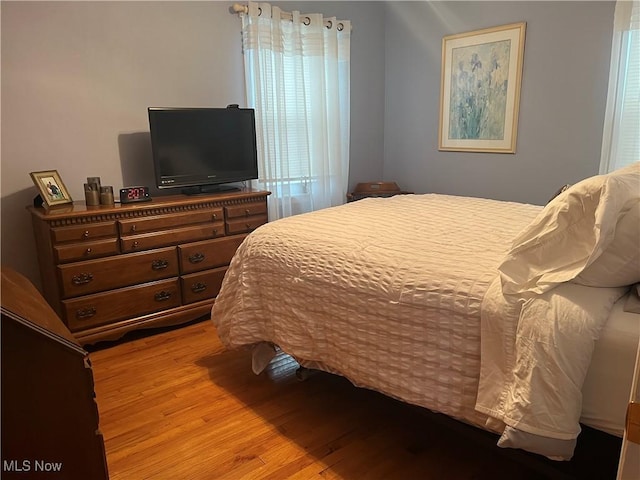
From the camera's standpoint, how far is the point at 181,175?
3.17 m

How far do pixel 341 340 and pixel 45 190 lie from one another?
2001 mm

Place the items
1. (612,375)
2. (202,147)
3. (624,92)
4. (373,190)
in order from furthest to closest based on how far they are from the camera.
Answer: (373,190) → (202,147) → (624,92) → (612,375)

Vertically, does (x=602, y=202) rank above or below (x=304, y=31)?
below

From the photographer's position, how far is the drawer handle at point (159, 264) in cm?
291

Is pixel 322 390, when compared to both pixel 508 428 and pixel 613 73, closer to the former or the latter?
pixel 508 428

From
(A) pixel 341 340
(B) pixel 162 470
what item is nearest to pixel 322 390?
(A) pixel 341 340

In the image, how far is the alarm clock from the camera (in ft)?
9.51

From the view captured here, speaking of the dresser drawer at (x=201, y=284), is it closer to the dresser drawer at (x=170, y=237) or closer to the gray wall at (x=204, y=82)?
the dresser drawer at (x=170, y=237)

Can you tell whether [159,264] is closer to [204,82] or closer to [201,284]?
[201,284]

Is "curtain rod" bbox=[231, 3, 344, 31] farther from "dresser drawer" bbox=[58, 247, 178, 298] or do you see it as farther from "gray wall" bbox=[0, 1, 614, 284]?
"dresser drawer" bbox=[58, 247, 178, 298]

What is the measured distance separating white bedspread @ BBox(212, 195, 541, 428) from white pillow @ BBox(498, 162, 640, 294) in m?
0.12

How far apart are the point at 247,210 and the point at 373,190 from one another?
5.04ft

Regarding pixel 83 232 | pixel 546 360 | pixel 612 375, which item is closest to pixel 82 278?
pixel 83 232

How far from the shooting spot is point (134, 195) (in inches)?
116
